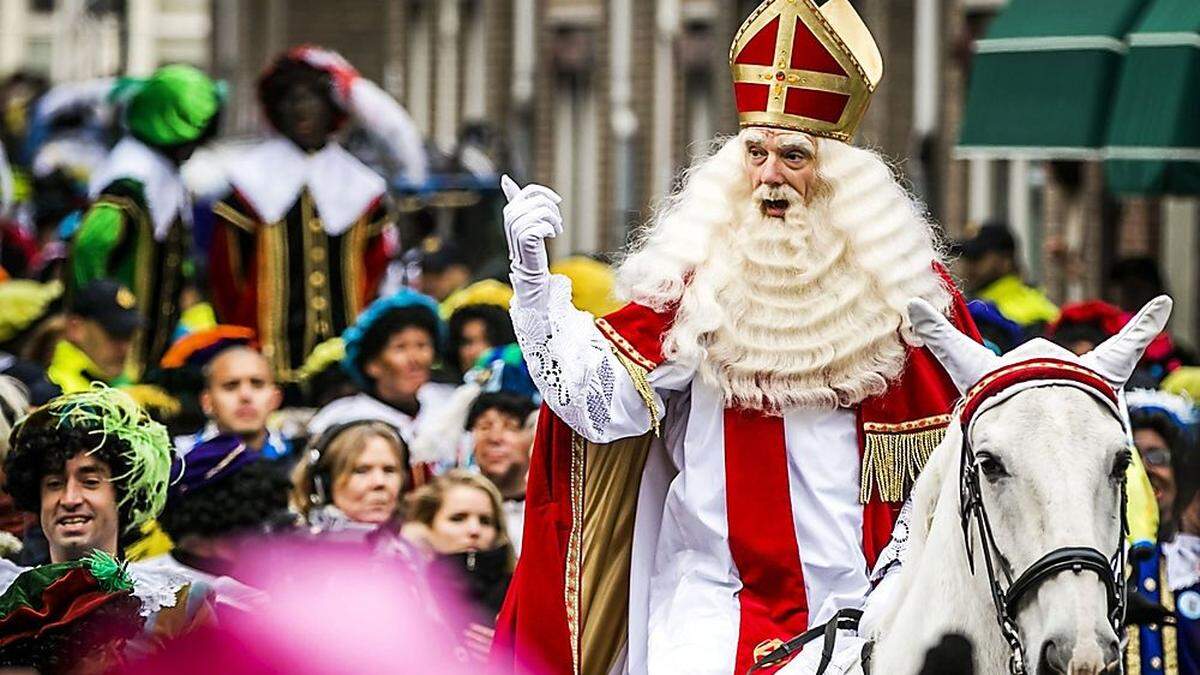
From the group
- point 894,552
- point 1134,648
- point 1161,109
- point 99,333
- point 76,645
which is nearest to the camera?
point 76,645

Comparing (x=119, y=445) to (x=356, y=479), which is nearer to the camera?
(x=119, y=445)

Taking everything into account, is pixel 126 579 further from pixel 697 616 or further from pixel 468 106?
pixel 468 106

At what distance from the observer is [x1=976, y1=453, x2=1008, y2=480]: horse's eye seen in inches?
188

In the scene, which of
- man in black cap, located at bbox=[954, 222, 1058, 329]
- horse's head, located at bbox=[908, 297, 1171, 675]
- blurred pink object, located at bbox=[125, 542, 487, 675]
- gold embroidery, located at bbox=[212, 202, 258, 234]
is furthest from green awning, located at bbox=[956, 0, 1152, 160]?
horse's head, located at bbox=[908, 297, 1171, 675]

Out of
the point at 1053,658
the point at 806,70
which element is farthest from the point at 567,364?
the point at 1053,658

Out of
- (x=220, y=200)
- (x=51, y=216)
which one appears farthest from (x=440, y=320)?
(x=51, y=216)

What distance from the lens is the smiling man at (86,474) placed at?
Result: 6.45 meters

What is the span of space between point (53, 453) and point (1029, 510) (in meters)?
2.72

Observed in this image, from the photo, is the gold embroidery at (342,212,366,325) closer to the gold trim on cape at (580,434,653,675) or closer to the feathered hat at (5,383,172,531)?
the feathered hat at (5,383,172,531)

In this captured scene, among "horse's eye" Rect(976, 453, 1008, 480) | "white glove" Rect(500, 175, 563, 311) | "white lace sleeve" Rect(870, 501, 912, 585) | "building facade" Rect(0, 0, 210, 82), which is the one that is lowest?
"white lace sleeve" Rect(870, 501, 912, 585)

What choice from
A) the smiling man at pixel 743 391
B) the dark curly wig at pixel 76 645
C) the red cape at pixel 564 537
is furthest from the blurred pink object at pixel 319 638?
the smiling man at pixel 743 391

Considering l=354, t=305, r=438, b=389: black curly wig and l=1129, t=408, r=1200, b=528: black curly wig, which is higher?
l=354, t=305, r=438, b=389: black curly wig

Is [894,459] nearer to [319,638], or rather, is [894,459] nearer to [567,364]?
[567,364]

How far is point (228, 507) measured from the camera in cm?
773
